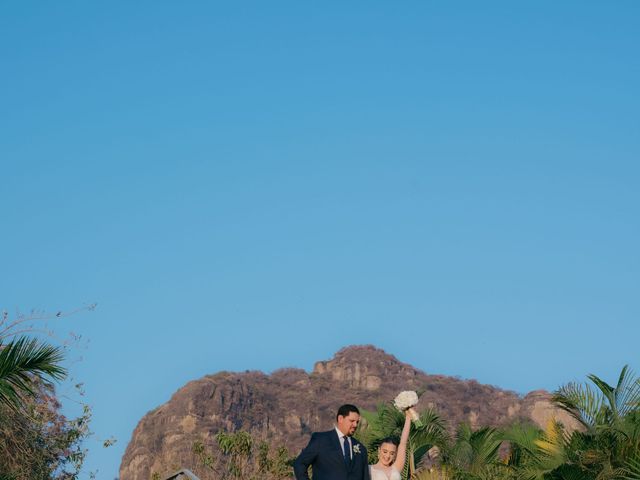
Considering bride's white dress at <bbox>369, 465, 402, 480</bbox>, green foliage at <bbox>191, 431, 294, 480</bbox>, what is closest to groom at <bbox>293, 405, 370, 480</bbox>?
bride's white dress at <bbox>369, 465, 402, 480</bbox>

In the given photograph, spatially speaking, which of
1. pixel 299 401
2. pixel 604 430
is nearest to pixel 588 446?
pixel 604 430

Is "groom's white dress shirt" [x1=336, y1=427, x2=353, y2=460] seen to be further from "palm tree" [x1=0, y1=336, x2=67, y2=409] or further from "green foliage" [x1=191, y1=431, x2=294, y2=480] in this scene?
"green foliage" [x1=191, y1=431, x2=294, y2=480]

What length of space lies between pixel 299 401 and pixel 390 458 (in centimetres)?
14521

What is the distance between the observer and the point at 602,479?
15.8 meters

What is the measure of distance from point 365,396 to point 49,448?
131694mm

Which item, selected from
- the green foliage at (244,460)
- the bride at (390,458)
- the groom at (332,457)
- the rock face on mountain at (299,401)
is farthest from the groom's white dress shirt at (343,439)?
the rock face on mountain at (299,401)

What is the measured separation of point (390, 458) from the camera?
981 cm

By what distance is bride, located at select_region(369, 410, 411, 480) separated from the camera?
9.77 m

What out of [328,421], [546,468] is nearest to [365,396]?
[328,421]

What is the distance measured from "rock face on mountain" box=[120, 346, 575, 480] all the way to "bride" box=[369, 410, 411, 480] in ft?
362

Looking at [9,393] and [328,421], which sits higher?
[328,421]

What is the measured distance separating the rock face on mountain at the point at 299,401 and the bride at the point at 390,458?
110379 mm

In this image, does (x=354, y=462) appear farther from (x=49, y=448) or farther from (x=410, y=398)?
(x=49, y=448)

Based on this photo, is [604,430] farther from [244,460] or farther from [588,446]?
[244,460]
